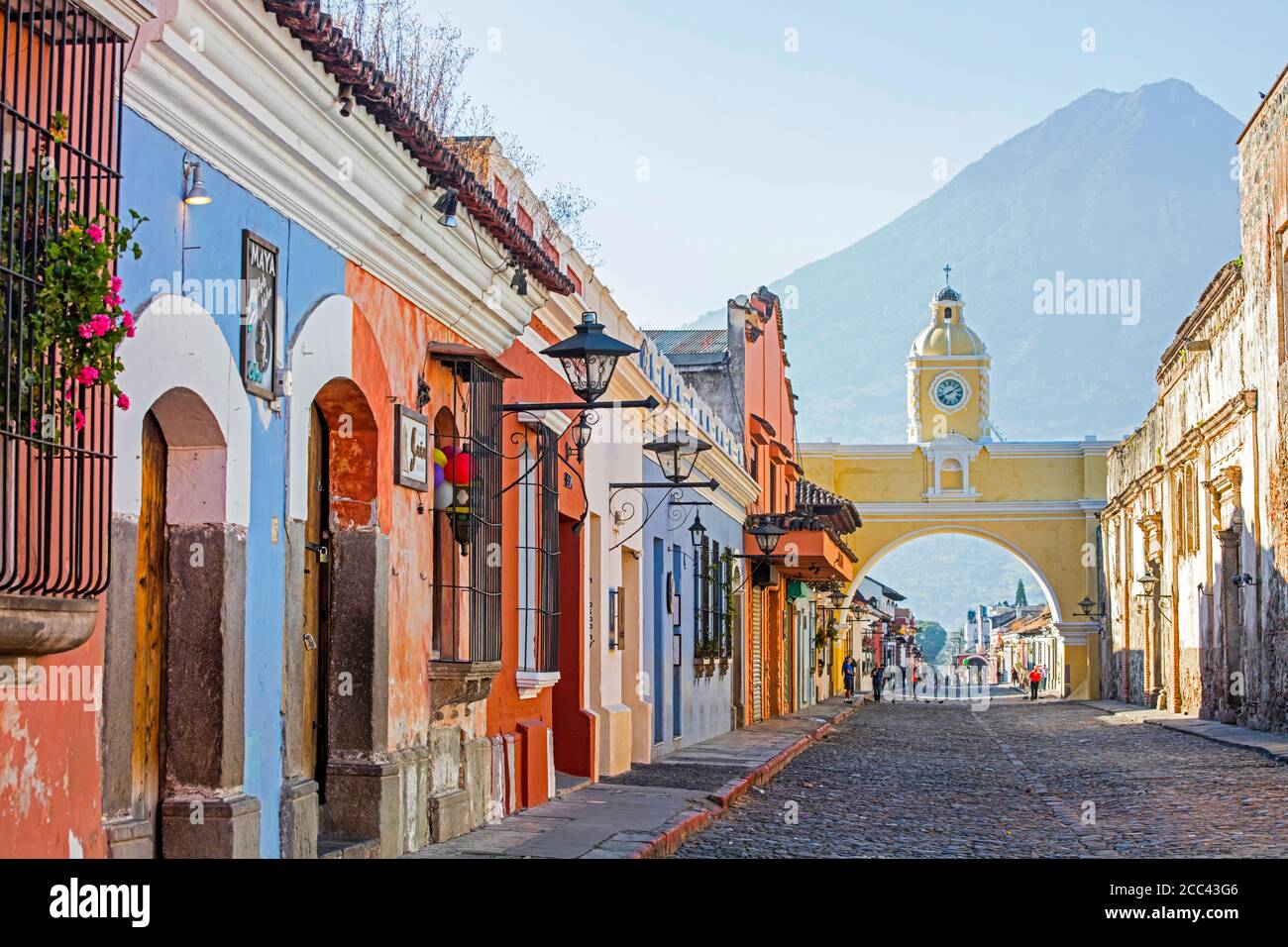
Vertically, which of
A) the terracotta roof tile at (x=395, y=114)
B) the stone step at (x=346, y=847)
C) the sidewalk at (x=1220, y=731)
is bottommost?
the sidewalk at (x=1220, y=731)

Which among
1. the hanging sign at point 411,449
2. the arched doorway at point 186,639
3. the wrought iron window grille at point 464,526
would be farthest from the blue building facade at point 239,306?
the wrought iron window grille at point 464,526

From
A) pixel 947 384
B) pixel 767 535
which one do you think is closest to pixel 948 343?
pixel 947 384


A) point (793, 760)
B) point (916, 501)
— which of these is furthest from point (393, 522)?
point (916, 501)

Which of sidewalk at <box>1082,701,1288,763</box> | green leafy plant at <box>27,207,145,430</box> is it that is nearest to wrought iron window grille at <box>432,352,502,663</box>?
green leafy plant at <box>27,207,145,430</box>

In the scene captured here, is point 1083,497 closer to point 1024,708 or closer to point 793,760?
point 1024,708

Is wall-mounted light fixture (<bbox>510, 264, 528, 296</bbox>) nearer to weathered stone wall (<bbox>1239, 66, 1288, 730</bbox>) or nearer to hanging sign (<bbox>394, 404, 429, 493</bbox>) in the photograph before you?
hanging sign (<bbox>394, 404, 429, 493</bbox>)

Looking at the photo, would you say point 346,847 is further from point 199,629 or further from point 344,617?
point 199,629

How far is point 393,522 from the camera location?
8.23 meters

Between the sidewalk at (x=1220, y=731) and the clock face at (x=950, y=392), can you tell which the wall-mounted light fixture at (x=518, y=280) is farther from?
the clock face at (x=950, y=392)

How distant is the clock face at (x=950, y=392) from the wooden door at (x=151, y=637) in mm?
50802

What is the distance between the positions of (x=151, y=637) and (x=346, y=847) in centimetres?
177

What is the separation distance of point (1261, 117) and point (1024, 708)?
20.9m

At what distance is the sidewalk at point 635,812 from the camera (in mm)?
8539

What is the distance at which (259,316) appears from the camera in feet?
21.4
